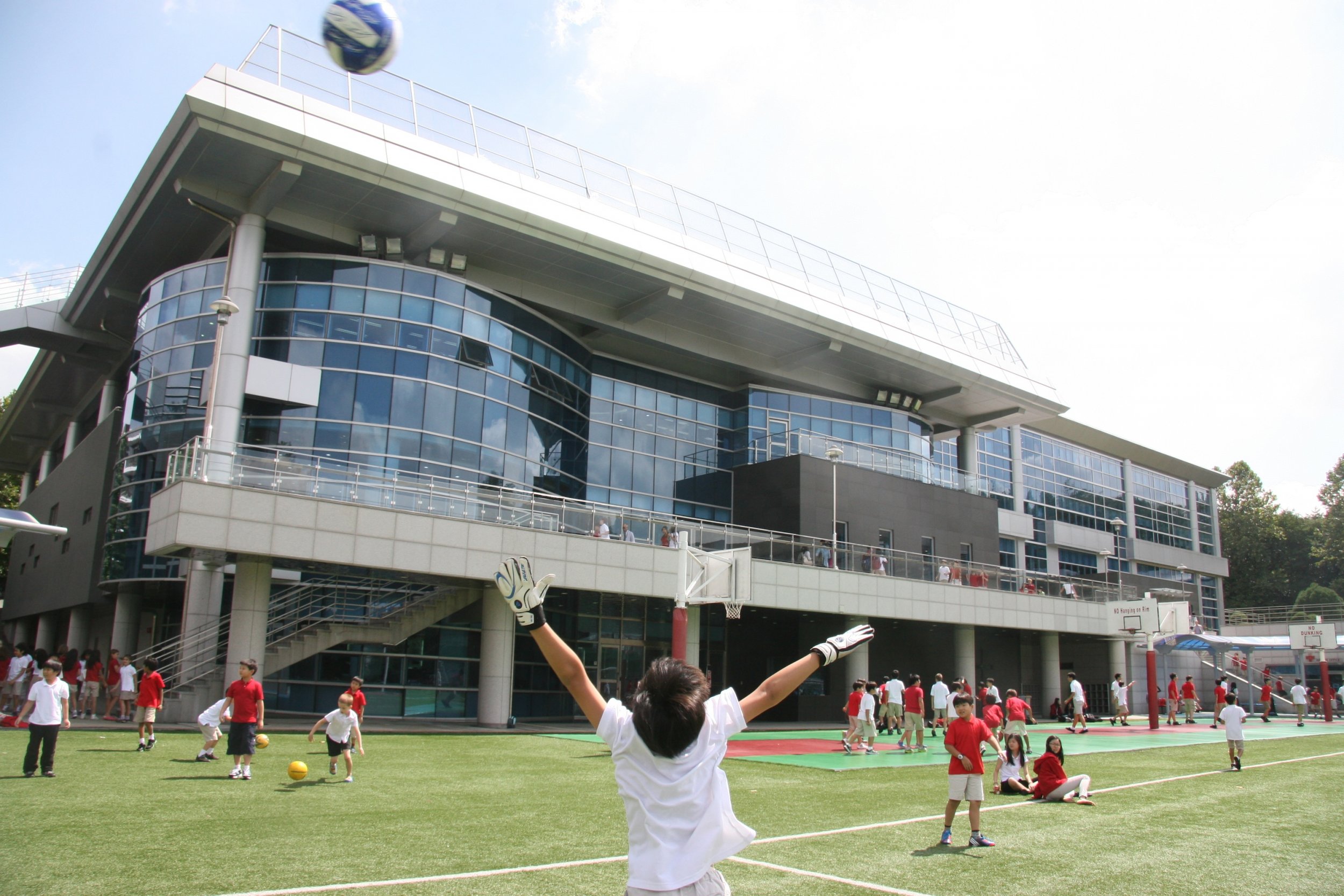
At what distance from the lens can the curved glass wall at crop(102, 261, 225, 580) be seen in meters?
27.9

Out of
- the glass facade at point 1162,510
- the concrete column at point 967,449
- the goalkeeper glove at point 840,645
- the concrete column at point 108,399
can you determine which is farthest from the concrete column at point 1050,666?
the goalkeeper glove at point 840,645

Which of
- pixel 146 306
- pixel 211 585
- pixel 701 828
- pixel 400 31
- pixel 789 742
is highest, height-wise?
pixel 146 306

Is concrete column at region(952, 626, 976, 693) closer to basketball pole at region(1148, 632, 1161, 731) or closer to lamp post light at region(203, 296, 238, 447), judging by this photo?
basketball pole at region(1148, 632, 1161, 731)

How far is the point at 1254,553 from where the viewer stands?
85.3 meters

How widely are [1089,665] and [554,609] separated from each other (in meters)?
31.7

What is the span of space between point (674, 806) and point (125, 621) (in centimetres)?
3321

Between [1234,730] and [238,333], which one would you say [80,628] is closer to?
[238,333]

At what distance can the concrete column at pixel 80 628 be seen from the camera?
37719mm

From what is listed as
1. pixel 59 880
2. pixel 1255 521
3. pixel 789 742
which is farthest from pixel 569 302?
pixel 1255 521

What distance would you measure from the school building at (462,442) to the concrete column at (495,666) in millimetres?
73

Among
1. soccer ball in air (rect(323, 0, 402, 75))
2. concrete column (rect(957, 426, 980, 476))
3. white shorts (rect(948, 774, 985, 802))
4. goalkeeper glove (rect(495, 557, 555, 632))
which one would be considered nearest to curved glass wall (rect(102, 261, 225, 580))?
soccer ball in air (rect(323, 0, 402, 75))

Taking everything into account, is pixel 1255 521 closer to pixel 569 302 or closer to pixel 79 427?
pixel 569 302

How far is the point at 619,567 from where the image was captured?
28.9m

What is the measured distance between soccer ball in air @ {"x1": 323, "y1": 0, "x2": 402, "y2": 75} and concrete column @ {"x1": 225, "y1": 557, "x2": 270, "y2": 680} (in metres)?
15.0
